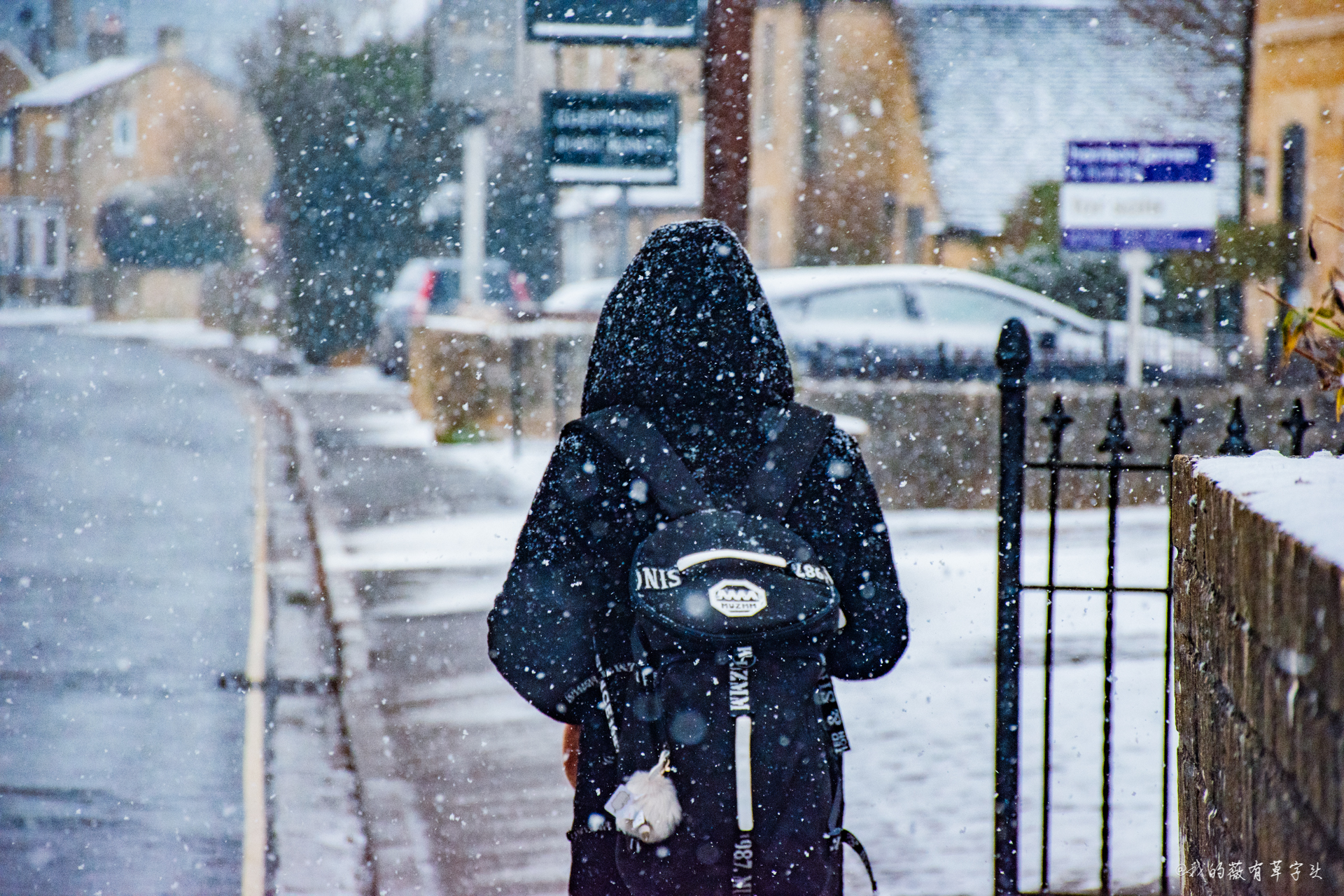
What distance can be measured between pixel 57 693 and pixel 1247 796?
558 cm

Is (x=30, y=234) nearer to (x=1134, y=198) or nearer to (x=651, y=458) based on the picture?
(x=1134, y=198)

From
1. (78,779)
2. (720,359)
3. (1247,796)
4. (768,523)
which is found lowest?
(78,779)

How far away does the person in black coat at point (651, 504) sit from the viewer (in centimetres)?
250

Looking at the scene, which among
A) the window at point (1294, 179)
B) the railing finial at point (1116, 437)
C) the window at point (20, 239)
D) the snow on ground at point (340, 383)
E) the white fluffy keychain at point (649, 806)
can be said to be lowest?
the snow on ground at point (340, 383)

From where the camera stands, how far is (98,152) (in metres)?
53.4

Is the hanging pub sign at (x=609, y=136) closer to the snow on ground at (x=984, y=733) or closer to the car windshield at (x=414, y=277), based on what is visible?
the snow on ground at (x=984, y=733)

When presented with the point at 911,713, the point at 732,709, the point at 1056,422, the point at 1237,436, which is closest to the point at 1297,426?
the point at 1237,436

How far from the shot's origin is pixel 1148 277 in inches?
771

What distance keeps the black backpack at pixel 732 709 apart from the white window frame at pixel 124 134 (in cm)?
5468

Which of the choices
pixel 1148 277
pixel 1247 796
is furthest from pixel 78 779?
pixel 1148 277

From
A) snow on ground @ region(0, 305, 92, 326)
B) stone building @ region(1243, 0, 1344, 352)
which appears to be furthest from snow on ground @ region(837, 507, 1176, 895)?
snow on ground @ region(0, 305, 92, 326)

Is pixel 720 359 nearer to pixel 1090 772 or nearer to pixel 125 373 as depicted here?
pixel 1090 772

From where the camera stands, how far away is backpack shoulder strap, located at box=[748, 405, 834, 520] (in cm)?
245

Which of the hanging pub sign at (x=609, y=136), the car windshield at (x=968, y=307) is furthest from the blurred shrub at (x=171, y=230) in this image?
the hanging pub sign at (x=609, y=136)
